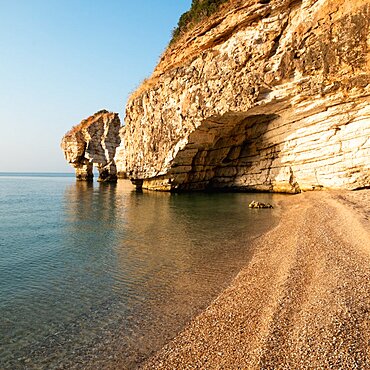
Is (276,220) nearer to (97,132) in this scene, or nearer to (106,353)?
(106,353)

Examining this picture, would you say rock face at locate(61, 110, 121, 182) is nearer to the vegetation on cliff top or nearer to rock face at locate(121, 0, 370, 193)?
rock face at locate(121, 0, 370, 193)

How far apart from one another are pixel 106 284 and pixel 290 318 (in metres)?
4.30

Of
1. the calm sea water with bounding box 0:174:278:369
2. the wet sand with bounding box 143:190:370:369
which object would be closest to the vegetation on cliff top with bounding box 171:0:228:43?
the calm sea water with bounding box 0:174:278:369

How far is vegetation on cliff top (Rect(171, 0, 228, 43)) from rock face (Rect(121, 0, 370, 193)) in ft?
6.06

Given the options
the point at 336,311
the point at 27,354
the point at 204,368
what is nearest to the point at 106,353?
the point at 27,354

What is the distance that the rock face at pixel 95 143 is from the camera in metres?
53.1

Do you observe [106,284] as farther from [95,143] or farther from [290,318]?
[95,143]

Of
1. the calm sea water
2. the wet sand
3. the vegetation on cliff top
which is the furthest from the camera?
the vegetation on cliff top

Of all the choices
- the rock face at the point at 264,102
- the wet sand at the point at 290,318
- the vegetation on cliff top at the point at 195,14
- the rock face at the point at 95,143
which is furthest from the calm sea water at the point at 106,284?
the rock face at the point at 95,143

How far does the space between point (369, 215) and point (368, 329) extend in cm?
862

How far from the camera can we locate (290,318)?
4539 millimetres

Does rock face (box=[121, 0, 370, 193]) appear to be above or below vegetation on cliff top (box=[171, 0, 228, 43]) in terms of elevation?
below

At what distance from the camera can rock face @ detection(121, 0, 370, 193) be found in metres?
18.0

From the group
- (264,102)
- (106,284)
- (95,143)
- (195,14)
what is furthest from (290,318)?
(95,143)
